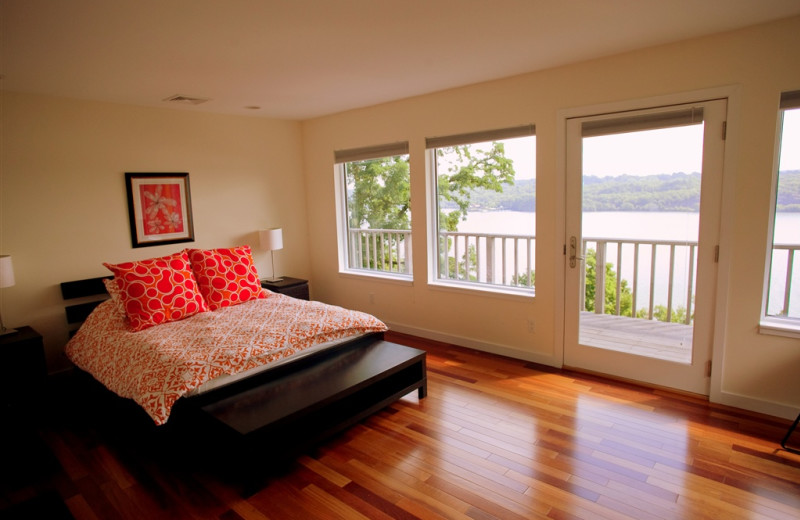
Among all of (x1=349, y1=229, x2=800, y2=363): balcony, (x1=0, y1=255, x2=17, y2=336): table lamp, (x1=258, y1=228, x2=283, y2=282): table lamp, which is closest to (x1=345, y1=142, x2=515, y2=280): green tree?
(x1=349, y1=229, x2=800, y2=363): balcony

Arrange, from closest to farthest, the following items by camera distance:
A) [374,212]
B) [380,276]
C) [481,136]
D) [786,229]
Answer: [786,229] → [481,136] → [380,276] → [374,212]

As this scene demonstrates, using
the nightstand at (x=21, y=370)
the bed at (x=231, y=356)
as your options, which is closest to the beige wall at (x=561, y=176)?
the bed at (x=231, y=356)

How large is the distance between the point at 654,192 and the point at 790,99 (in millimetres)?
865

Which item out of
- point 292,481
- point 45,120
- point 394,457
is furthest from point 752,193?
point 45,120

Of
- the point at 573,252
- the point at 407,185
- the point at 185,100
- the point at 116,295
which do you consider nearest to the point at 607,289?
the point at 573,252

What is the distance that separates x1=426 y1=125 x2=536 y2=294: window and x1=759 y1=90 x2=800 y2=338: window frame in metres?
1.54

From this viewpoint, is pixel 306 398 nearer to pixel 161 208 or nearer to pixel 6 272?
pixel 6 272

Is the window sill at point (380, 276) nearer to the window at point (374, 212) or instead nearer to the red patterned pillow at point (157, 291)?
the window at point (374, 212)

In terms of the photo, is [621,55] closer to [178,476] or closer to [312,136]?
[312,136]

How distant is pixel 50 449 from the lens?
2721 millimetres

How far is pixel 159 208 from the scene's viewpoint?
427 centimetres

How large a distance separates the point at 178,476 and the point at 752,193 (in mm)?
3709

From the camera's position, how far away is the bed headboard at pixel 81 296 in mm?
3725

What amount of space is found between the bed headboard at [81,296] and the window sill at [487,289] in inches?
116
